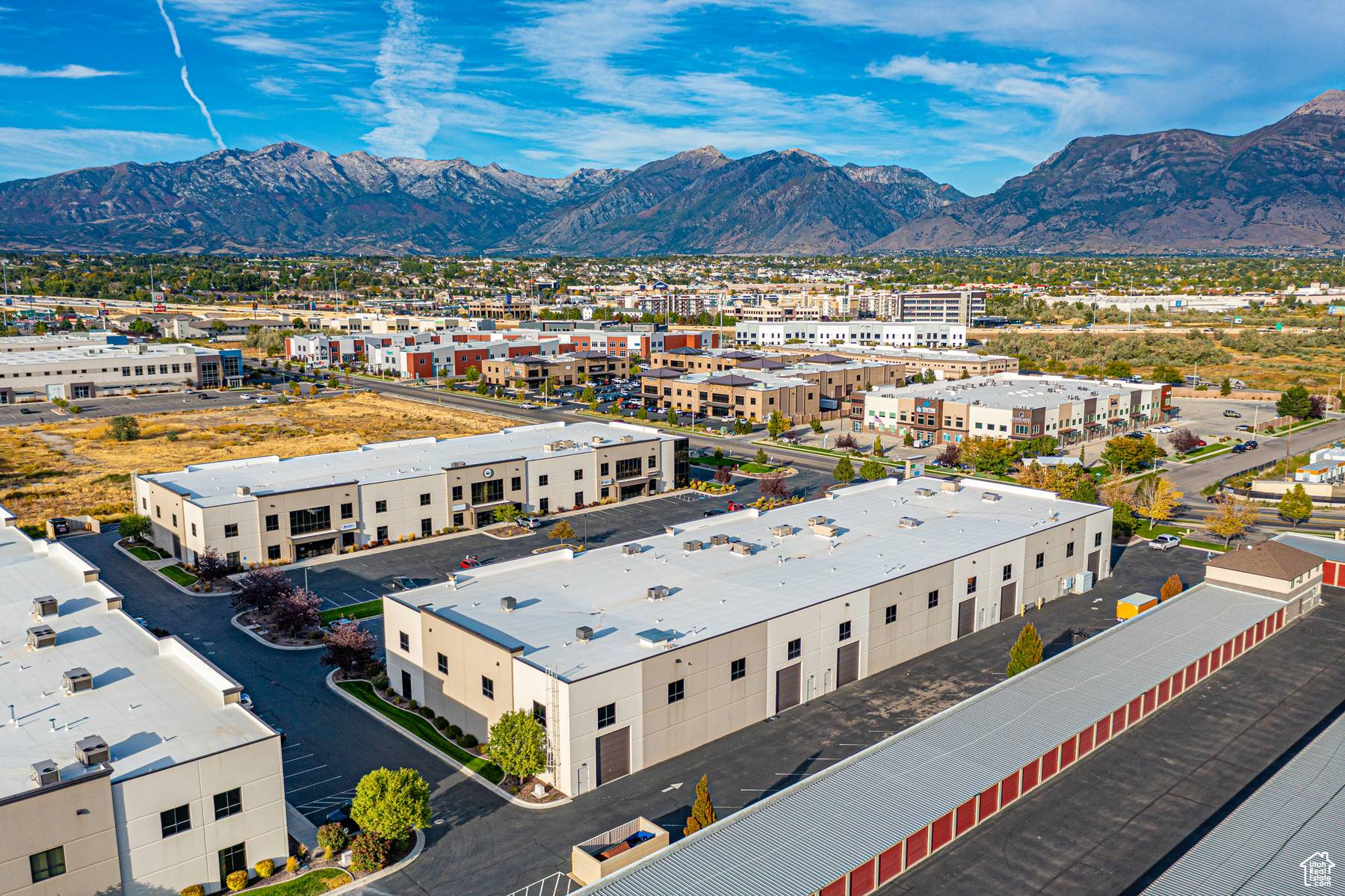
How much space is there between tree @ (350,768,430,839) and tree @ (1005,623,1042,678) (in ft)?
80.8

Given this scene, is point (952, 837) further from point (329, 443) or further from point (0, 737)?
point (329, 443)

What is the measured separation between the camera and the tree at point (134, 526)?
202 feet

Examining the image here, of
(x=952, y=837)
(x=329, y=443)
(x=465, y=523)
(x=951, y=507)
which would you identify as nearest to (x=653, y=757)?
(x=952, y=837)

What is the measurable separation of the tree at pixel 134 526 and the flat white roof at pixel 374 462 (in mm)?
2738

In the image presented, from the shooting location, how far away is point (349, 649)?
40.1 meters

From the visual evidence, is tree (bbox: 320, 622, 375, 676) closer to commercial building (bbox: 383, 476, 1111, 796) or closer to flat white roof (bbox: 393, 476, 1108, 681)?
commercial building (bbox: 383, 476, 1111, 796)

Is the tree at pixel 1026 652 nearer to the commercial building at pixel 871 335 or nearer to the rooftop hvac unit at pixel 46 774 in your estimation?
the rooftop hvac unit at pixel 46 774

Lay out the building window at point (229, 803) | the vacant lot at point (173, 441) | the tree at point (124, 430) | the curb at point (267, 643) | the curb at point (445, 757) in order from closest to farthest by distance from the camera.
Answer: the building window at point (229, 803)
the curb at point (445, 757)
the curb at point (267, 643)
the vacant lot at point (173, 441)
the tree at point (124, 430)

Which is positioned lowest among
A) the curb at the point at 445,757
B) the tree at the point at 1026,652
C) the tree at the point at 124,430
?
the curb at the point at 445,757

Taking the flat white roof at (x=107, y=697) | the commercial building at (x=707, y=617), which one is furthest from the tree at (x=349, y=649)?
the flat white roof at (x=107, y=697)

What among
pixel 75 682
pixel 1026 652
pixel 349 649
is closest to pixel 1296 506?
pixel 1026 652

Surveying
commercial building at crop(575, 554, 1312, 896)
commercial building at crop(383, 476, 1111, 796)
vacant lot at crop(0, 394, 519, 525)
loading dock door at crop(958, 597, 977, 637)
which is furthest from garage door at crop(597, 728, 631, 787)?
vacant lot at crop(0, 394, 519, 525)

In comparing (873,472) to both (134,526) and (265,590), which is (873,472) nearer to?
(265,590)

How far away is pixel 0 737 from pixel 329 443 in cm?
7068
